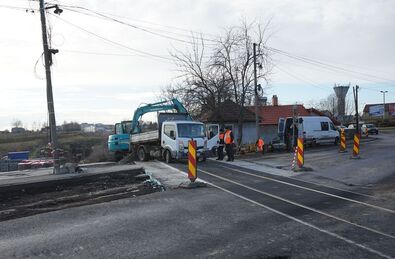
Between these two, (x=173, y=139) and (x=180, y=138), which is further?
(x=173, y=139)

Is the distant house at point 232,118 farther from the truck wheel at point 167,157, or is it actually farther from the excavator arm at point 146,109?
the truck wheel at point 167,157

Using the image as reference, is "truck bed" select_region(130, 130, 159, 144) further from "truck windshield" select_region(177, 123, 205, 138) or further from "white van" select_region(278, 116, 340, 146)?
"white van" select_region(278, 116, 340, 146)

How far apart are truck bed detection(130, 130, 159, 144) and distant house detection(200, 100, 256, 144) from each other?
13320 millimetres

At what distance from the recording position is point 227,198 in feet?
40.0

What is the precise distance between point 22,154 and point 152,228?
35.7 meters

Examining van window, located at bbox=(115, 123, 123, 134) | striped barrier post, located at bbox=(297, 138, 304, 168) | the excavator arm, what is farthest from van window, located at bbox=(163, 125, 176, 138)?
van window, located at bbox=(115, 123, 123, 134)

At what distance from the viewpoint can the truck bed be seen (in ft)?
88.6

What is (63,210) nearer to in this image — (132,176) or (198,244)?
(198,244)

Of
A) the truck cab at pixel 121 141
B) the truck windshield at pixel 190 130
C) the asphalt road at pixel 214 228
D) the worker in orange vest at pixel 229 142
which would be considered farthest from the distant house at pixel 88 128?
the asphalt road at pixel 214 228

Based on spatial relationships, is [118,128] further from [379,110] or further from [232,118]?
[379,110]

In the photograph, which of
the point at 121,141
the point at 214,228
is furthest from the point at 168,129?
the point at 214,228

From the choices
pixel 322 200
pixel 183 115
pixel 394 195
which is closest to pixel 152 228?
pixel 322 200

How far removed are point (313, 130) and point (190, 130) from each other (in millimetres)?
16931

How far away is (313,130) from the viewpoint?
3916 centimetres
